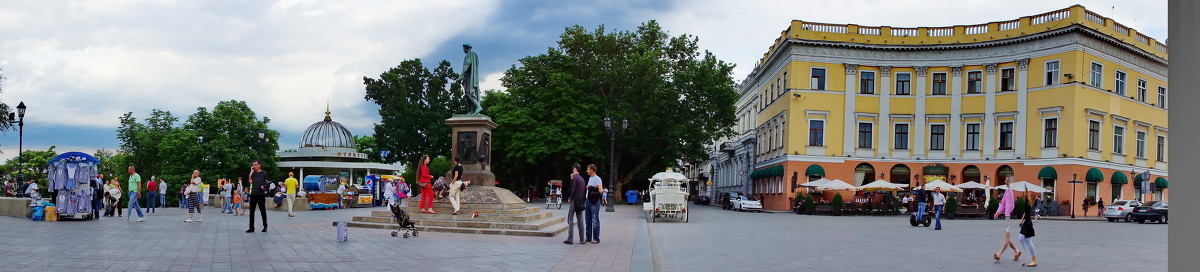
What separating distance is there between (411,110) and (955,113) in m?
32.0

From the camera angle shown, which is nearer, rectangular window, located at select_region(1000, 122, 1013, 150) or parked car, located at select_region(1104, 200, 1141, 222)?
parked car, located at select_region(1104, 200, 1141, 222)

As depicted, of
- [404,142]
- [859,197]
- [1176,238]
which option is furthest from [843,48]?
[1176,238]

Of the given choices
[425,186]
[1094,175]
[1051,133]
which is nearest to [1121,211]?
[1094,175]

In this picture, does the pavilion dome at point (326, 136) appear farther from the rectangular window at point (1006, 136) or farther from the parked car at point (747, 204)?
the rectangular window at point (1006, 136)

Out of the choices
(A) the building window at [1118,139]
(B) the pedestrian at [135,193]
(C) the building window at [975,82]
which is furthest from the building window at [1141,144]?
(B) the pedestrian at [135,193]

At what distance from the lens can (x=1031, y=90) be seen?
40.4m

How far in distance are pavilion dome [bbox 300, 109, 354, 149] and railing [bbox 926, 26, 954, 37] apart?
52229mm

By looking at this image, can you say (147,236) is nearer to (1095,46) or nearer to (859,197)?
(859,197)

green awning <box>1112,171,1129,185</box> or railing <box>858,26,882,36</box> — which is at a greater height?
railing <box>858,26,882,36</box>

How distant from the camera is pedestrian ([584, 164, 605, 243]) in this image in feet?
44.0

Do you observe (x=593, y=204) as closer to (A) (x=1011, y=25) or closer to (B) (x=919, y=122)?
(B) (x=919, y=122)

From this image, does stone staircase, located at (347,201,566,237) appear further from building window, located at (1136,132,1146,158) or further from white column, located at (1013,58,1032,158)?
building window, located at (1136,132,1146,158)

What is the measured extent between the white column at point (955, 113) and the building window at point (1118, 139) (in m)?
7.49

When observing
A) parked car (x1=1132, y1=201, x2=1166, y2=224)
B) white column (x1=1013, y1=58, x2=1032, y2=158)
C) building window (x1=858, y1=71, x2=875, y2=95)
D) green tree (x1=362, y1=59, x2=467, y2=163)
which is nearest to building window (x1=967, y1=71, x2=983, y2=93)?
white column (x1=1013, y1=58, x2=1032, y2=158)
